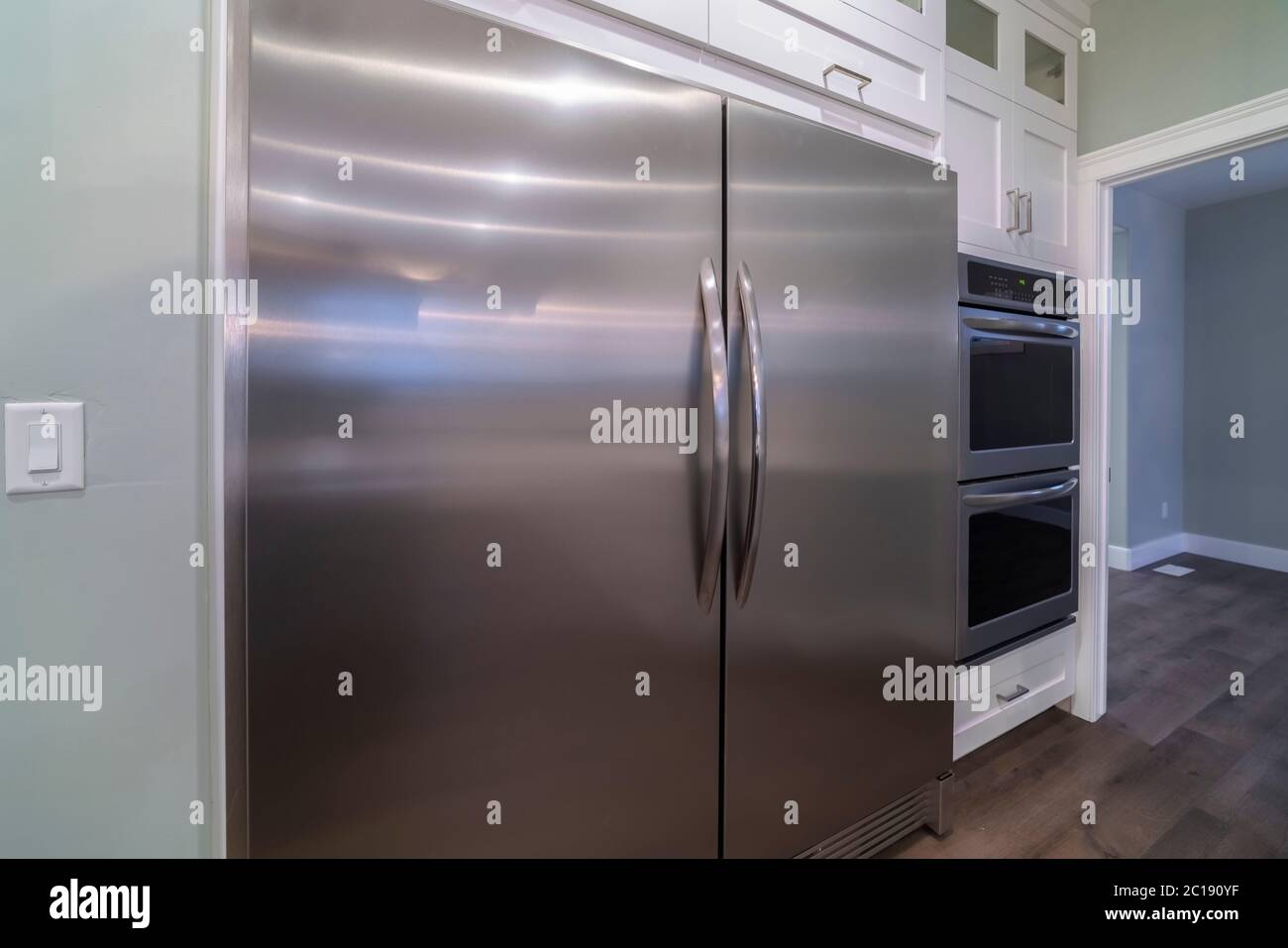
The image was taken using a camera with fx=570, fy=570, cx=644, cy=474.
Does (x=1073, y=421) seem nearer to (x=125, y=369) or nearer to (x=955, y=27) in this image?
(x=955, y=27)

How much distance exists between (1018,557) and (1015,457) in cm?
32

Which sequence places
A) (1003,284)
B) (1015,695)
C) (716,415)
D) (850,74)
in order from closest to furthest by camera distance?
(716,415), (850,74), (1003,284), (1015,695)

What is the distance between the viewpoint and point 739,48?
48.1 inches

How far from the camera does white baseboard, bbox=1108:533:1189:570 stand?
4.20 meters

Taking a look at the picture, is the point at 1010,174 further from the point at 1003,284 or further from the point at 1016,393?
the point at 1016,393

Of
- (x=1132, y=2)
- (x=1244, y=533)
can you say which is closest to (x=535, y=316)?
(x=1132, y=2)

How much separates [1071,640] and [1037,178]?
1718 mm

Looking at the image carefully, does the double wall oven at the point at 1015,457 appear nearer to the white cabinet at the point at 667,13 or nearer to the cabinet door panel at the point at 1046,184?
the cabinet door panel at the point at 1046,184

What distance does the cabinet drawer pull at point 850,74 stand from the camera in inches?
52.7

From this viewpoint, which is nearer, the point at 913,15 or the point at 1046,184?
the point at 913,15

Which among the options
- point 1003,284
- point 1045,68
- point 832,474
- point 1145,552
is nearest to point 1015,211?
point 1003,284

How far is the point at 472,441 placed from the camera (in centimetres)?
85

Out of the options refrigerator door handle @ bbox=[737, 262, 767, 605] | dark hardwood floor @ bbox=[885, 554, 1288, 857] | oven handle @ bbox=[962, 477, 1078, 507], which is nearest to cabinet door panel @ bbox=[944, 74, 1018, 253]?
oven handle @ bbox=[962, 477, 1078, 507]

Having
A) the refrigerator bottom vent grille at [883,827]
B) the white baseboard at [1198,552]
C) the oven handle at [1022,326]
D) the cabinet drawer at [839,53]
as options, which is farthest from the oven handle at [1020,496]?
the white baseboard at [1198,552]
